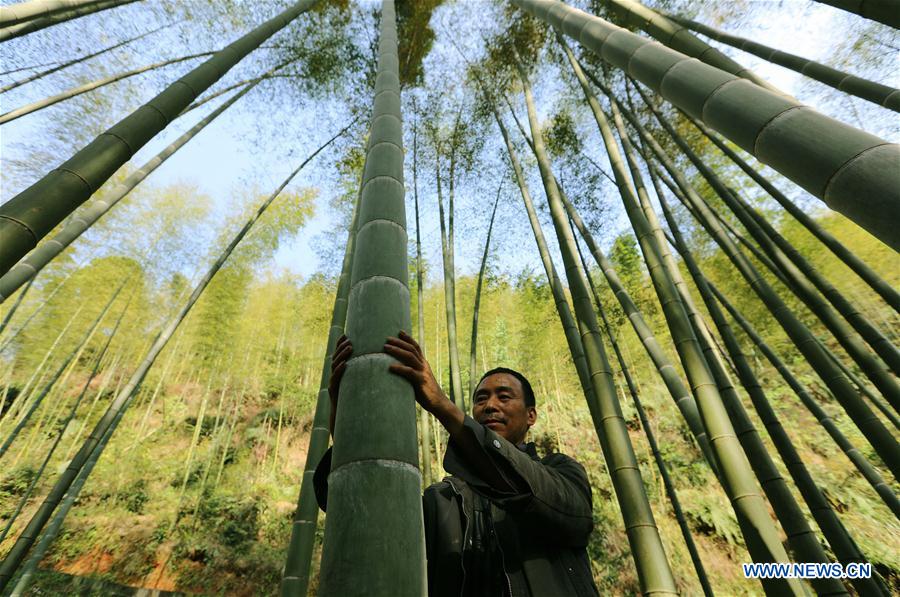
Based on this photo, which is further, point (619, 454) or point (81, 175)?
point (619, 454)

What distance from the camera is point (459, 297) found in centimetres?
859

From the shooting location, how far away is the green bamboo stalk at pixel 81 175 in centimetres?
118

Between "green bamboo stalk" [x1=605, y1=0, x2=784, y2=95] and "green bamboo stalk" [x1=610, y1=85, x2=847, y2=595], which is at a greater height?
"green bamboo stalk" [x1=605, y1=0, x2=784, y2=95]

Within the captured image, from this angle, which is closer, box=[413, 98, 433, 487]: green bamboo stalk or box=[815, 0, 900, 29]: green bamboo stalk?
box=[815, 0, 900, 29]: green bamboo stalk

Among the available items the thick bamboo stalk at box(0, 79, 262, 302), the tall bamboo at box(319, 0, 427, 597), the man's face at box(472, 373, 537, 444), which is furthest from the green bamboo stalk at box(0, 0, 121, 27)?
the man's face at box(472, 373, 537, 444)

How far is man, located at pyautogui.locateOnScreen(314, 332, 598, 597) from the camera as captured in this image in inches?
34.9

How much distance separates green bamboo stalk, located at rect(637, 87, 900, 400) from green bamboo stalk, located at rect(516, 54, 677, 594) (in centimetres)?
122

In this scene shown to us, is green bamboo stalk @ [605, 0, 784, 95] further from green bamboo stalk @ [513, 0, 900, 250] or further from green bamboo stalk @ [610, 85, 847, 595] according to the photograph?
green bamboo stalk @ [610, 85, 847, 595]

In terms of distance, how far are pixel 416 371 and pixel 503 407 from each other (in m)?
0.86

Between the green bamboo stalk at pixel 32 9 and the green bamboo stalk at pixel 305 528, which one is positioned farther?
the green bamboo stalk at pixel 305 528

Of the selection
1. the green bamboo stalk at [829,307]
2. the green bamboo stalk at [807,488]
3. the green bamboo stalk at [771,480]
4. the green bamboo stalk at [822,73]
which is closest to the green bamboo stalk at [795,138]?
the green bamboo stalk at [771,480]

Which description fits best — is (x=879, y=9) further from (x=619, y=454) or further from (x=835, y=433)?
(x=835, y=433)

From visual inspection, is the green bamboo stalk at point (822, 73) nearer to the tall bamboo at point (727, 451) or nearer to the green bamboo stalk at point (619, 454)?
the tall bamboo at point (727, 451)

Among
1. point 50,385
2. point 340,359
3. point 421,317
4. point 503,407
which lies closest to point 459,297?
point 421,317
